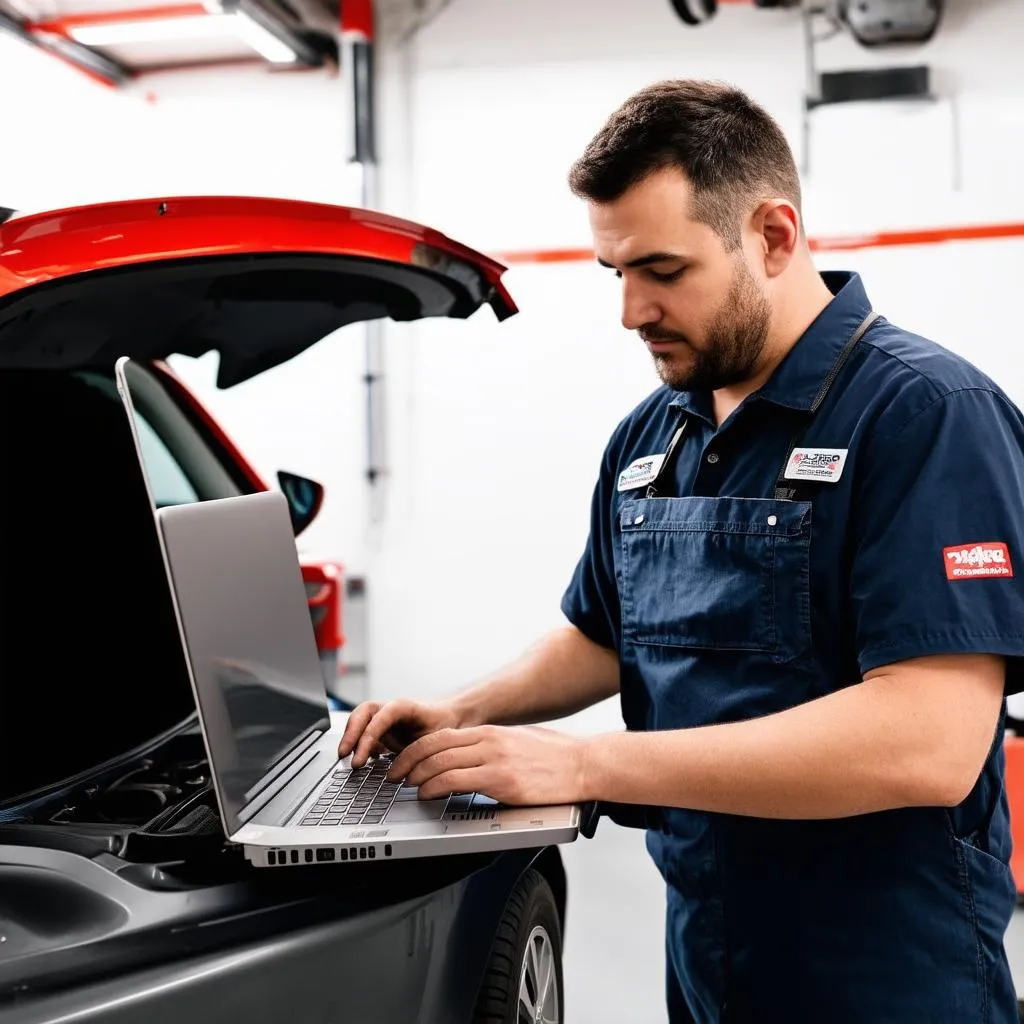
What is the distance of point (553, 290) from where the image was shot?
543cm

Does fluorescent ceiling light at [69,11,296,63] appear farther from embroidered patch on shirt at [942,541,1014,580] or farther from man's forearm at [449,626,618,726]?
embroidered patch on shirt at [942,541,1014,580]

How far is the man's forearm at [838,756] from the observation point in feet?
3.85

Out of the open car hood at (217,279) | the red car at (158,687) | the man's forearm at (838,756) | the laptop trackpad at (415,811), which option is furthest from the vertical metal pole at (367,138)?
the man's forearm at (838,756)

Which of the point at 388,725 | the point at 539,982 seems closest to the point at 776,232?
the point at 388,725

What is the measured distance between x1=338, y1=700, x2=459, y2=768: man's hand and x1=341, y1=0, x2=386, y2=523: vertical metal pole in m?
4.16

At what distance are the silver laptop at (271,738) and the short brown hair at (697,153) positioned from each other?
2.10 ft

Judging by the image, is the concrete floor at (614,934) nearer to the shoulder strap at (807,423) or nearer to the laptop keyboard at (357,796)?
the laptop keyboard at (357,796)

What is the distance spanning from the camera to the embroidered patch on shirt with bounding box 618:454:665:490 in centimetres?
160

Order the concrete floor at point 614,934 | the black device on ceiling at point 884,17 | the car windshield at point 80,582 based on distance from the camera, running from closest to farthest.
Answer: the car windshield at point 80,582 < the concrete floor at point 614,934 < the black device on ceiling at point 884,17

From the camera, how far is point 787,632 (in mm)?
1345

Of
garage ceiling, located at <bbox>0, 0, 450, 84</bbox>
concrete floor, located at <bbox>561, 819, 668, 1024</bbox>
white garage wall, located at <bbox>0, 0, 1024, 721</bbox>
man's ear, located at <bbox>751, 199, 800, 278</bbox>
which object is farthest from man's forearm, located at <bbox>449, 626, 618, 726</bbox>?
garage ceiling, located at <bbox>0, 0, 450, 84</bbox>

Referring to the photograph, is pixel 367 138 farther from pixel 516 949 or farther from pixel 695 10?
pixel 516 949

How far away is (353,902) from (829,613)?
65 cm

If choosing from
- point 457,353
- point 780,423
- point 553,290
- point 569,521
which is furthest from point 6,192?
point 780,423
